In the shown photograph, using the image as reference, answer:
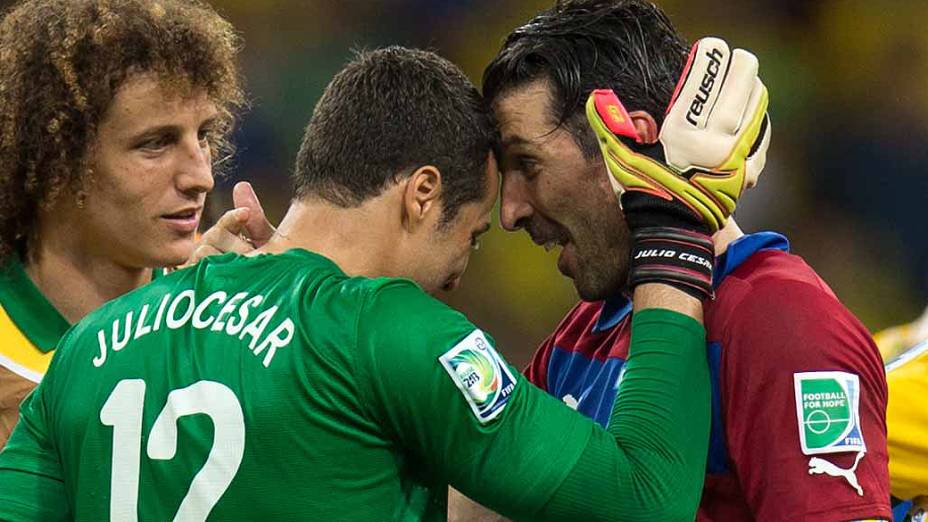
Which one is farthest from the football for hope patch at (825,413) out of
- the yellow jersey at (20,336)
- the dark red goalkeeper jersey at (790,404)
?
the yellow jersey at (20,336)

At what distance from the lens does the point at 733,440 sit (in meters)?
1.96

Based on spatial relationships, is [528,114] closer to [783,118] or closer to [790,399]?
[790,399]

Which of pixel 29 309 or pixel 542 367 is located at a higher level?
pixel 542 367

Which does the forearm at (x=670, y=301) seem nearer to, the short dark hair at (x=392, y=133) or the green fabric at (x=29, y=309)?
the short dark hair at (x=392, y=133)

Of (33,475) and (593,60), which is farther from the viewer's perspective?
(593,60)

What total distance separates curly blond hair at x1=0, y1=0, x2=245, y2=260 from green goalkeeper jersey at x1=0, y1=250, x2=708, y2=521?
837mm

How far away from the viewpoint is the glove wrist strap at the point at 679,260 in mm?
2006

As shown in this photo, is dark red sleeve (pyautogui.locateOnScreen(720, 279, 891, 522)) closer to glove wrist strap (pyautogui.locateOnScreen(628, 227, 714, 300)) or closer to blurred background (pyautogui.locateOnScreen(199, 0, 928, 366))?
glove wrist strap (pyautogui.locateOnScreen(628, 227, 714, 300))

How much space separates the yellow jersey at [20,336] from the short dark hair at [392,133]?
0.78 m

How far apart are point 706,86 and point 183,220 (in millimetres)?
1188

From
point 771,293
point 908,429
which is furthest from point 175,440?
point 908,429

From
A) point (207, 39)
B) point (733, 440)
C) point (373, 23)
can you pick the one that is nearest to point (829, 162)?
point (373, 23)

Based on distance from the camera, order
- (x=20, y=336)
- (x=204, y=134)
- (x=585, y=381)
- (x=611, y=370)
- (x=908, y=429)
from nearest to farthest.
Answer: (x=611, y=370), (x=585, y=381), (x=908, y=429), (x=20, y=336), (x=204, y=134)

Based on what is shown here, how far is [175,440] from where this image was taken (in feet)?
6.07
